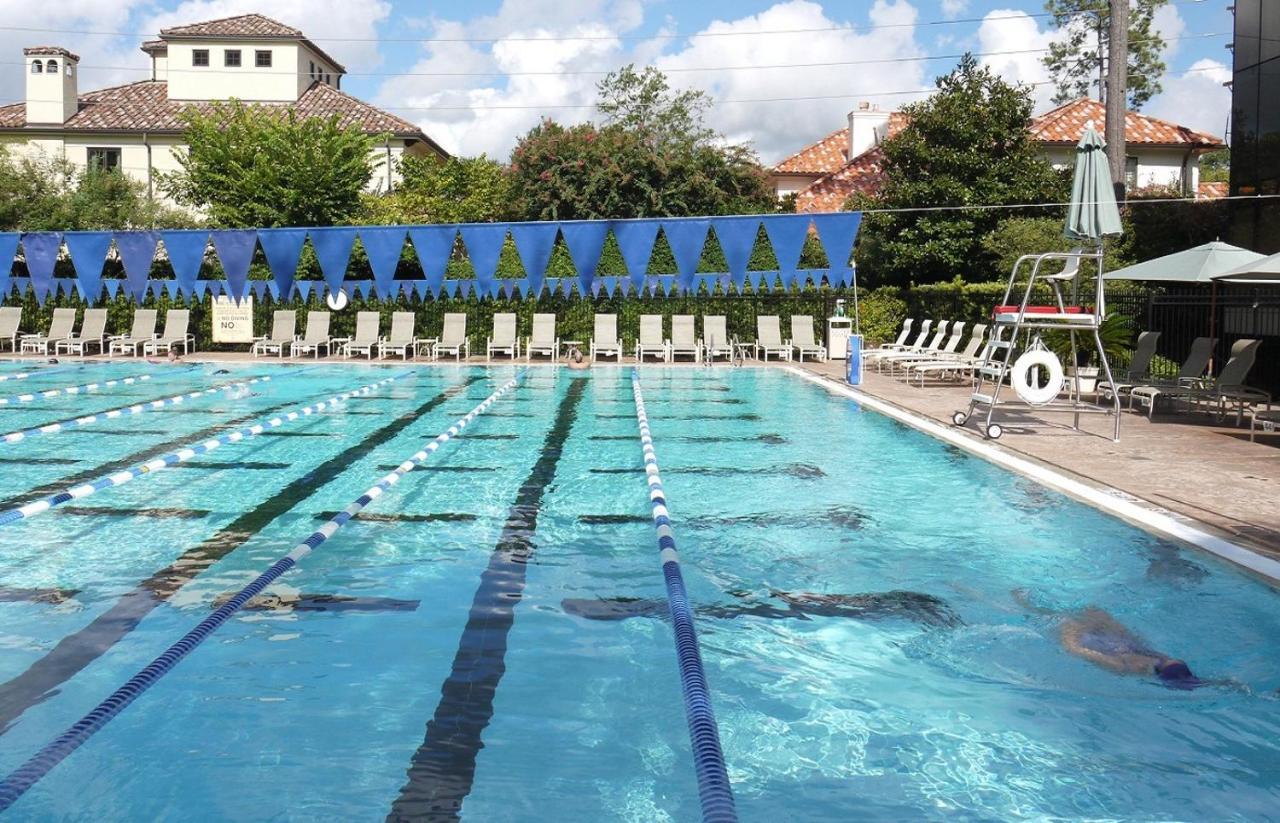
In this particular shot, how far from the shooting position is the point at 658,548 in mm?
6715

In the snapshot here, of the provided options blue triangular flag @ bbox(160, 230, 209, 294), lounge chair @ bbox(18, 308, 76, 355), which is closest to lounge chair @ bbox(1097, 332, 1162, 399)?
blue triangular flag @ bbox(160, 230, 209, 294)

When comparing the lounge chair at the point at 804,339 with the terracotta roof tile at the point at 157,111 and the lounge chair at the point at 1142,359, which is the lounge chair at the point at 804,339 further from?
the terracotta roof tile at the point at 157,111

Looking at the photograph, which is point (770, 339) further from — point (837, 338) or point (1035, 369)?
point (1035, 369)

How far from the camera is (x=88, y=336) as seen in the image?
21.6m

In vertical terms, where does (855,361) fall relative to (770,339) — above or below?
below

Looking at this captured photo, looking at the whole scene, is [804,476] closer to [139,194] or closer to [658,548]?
[658,548]

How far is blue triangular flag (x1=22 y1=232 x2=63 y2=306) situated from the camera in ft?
69.7

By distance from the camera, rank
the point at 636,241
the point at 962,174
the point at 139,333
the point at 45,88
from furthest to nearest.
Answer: the point at 45,88 < the point at 962,174 < the point at 139,333 < the point at 636,241


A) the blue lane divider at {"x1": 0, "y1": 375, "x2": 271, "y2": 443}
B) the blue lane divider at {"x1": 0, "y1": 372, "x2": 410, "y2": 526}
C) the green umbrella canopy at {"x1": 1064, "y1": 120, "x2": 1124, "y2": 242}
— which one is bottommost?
the blue lane divider at {"x1": 0, "y1": 372, "x2": 410, "y2": 526}

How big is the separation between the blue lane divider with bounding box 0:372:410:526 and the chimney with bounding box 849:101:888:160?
89.4 feet

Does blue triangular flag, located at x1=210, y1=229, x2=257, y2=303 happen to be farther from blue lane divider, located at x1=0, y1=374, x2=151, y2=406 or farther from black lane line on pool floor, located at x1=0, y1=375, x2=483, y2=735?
black lane line on pool floor, located at x1=0, y1=375, x2=483, y2=735

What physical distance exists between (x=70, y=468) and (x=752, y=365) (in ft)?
43.2

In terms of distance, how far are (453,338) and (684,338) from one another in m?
4.44

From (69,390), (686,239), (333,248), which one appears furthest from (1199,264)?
(333,248)
